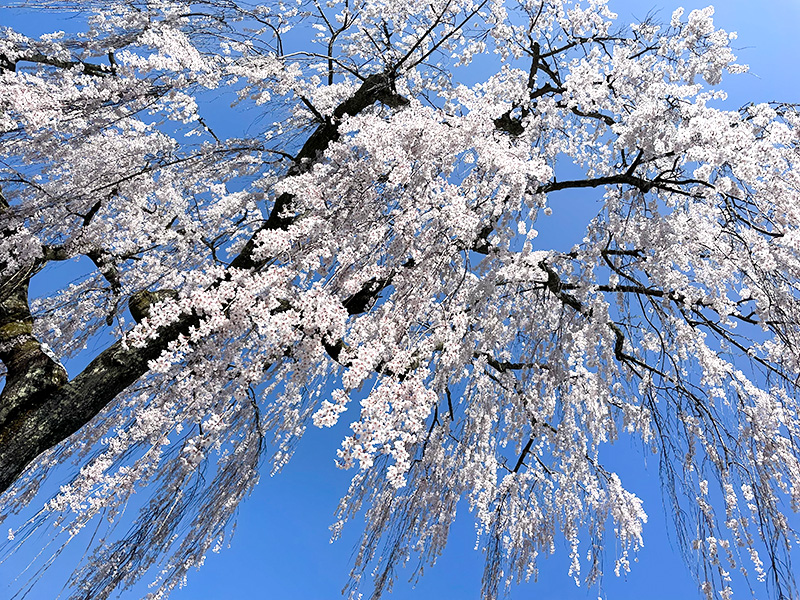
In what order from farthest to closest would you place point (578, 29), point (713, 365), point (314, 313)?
point (578, 29) < point (713, 365) < point (314, 313)

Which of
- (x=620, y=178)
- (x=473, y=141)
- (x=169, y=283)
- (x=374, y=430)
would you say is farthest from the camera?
(x=169, y=283)

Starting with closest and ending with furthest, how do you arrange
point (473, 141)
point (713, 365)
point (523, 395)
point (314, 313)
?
1. point (314, 313)
2. point (473, 141)
3. point (713, 365)
4. point (523, 395)

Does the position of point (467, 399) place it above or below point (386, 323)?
above

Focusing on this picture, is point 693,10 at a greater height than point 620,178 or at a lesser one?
greater

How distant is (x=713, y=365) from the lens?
8.23ft

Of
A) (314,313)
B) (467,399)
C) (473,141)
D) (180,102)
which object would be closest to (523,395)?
(467,399)

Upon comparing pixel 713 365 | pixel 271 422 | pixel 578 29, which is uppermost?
pixel 578 29

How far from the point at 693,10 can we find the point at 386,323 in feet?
12.5

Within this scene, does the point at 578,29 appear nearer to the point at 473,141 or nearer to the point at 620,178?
the point at 620,178

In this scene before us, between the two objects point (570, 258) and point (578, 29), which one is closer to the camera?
point (570, 258)

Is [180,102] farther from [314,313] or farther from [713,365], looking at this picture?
[713,365]

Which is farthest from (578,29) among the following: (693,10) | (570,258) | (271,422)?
(271,422)

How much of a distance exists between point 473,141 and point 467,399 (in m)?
2.25

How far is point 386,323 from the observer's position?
1.65 metres
